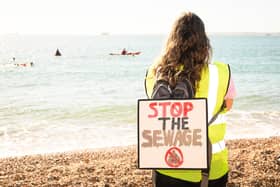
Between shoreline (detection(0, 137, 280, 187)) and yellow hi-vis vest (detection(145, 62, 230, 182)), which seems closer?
yellow hi-vis vest (detection(145, 62, 230, 182))

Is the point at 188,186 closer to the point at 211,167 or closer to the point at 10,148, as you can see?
Result: the point at 211,167

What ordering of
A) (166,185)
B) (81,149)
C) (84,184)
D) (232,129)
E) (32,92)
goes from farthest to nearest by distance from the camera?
(32,92) < (232,129) < (81,149) < (84,184) < (166,185)

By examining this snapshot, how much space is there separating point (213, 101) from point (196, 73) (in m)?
0.16

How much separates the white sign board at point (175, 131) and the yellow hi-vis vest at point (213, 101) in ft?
0.27

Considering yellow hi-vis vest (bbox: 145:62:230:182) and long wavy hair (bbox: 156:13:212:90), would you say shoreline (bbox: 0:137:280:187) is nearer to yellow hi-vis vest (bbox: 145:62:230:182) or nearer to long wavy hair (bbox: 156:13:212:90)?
yellow hi-vis vest (bbox: 145:62:230:182)

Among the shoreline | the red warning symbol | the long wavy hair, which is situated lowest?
the shoreline

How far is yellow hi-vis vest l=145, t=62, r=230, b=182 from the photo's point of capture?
2111mm

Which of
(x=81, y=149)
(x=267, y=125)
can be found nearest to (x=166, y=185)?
(x=81, y=149)

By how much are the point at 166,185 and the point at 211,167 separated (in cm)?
24

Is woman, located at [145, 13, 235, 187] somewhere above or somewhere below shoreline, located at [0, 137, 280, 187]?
above

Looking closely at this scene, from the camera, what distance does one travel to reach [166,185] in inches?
86.9

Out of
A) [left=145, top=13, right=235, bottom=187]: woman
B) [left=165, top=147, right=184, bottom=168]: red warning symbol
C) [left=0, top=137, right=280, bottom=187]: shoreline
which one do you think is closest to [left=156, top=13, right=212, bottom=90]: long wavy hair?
[left=145, top=13, right=235, bottom=187]: woman

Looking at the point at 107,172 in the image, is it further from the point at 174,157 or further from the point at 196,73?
the point at 196,73

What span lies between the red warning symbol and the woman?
90 mm
